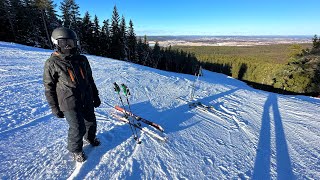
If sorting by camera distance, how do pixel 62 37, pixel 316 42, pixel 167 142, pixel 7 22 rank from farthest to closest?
1. pixel 7 22
2. pixel 316 42
3. pixel 167 142
4. pixel 62 37

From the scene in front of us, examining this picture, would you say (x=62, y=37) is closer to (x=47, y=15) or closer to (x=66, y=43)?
(x=66, y=43)

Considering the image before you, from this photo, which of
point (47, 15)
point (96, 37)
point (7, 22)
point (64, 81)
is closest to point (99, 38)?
point (96, 37)

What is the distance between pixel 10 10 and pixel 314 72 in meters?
44.9

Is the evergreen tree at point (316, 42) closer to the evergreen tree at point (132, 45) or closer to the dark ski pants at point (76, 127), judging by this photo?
the evergreen tree at point (132, 45)

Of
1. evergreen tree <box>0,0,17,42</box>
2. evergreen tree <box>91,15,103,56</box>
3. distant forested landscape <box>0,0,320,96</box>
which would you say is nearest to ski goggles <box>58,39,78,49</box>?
distant forested landscape <box>0,0,320,96</box>

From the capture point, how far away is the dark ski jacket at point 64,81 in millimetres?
3125

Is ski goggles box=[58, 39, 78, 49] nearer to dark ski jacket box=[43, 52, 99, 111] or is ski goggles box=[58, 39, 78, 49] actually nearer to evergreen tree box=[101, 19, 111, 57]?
dark ski jacket box=[43, 52, 99, 111]

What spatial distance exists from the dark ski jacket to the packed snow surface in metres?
1.07

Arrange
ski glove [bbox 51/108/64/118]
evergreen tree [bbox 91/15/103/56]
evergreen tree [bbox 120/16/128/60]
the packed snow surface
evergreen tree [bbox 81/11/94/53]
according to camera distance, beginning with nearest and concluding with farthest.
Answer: ski glove [bbox 51/108/64/118] < the packed snow surface < evergreen tree [bbox 81/11/94/53] < evergreen tree [bbox 91/15/103/56] < evergreen tree [bbox 120/16/128/60]

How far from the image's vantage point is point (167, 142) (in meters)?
4.52

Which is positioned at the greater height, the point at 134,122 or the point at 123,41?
the point at 123,41

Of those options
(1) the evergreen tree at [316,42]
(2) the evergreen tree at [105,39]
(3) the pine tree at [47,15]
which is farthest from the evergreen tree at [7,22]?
(1) the evergreen tree at [316,42]

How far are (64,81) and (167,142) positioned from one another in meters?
2.47

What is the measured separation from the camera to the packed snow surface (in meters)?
3.49
